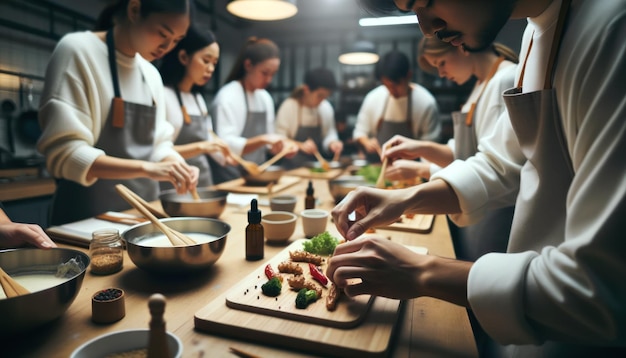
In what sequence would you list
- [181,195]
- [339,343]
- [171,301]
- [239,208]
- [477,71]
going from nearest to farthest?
1. [339,343]
2. [171,301]
3. [181,195]
4. [239,208]
5. [477,71]

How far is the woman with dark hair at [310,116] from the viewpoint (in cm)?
511

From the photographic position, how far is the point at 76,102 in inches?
77.4

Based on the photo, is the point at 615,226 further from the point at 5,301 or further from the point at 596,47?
the point at 5,301

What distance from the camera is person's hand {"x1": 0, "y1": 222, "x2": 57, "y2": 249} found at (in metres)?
1.11

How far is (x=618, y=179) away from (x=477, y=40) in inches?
17.9

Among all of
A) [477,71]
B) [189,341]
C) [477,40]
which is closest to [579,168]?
[477,40]

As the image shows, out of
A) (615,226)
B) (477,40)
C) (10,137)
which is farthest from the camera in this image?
(10,137)

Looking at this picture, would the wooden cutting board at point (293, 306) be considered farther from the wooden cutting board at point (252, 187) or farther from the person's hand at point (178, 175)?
the wooden cutting board at point (252, 187)

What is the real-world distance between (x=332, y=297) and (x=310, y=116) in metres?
4.62

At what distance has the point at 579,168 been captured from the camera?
2.49 feet

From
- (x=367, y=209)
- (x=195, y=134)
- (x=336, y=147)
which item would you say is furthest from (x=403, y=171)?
(x=336, y=147)

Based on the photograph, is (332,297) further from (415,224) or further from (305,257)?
(415,224)

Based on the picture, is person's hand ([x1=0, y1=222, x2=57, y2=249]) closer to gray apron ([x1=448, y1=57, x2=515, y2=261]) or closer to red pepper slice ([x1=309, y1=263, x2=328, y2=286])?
red pepper slice ([x1=309, y1=263, x2=328, y2=286])

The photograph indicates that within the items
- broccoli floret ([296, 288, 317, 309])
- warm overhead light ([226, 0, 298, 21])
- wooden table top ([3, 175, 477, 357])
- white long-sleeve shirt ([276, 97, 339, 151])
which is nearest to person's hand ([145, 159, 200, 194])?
wooden table top ([3, 175, 477, 357])
